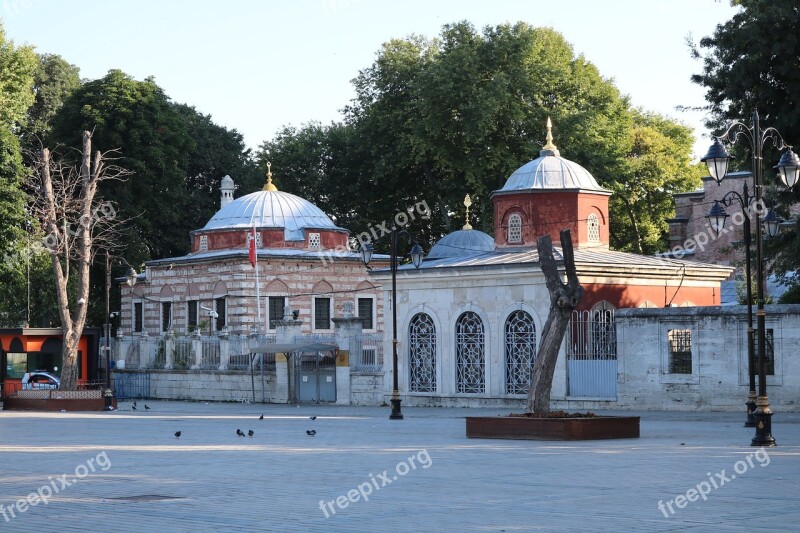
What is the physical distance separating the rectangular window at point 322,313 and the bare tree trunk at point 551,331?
1226 inches

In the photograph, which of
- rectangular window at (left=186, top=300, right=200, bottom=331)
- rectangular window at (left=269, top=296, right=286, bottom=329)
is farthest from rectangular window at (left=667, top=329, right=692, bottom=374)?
rectangular window at (left=186, top=300, right=200, bottom=331)

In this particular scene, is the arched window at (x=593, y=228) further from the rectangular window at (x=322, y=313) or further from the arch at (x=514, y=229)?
the rectangular window at (x=322, y=313)

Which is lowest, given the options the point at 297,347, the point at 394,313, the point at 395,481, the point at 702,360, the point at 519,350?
the point at 395,481

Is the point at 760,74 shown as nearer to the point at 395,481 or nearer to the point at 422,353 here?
the point at 422,353

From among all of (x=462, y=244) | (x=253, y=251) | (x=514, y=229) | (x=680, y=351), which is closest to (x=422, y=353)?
(x=514, y=229)

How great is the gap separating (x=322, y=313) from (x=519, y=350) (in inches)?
747

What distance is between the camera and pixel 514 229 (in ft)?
131

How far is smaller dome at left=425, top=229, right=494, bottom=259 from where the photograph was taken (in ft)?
158

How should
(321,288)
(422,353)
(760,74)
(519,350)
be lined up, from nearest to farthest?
(760,74)
(519,350)
(422,353)
(321,288)

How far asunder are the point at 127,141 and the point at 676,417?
36.3m

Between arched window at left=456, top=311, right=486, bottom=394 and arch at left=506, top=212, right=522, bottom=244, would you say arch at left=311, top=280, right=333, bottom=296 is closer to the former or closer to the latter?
arch at left=506, top=212, right=522, bottom=244

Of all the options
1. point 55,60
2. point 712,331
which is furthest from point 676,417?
point 55,60

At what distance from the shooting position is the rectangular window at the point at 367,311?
176 ft

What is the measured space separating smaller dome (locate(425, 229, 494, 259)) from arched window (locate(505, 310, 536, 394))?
12517 millimetres
